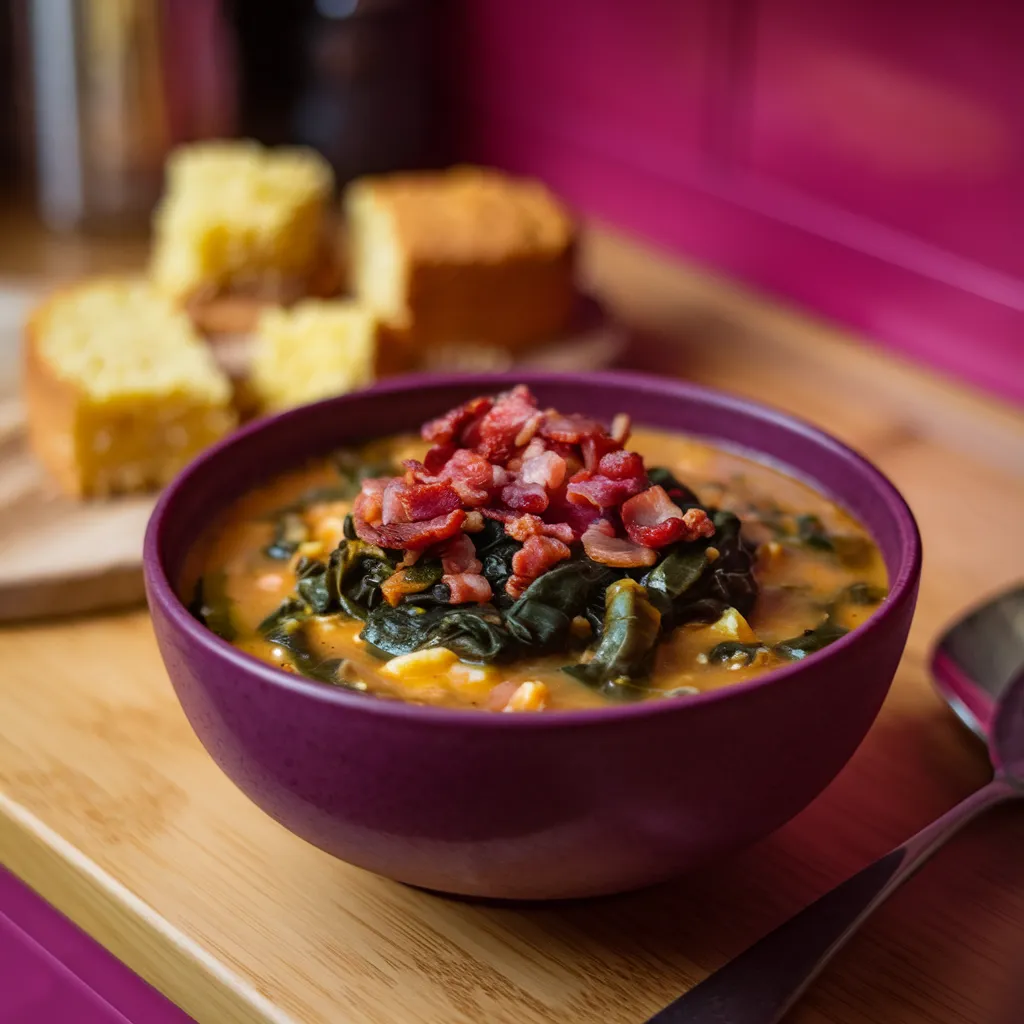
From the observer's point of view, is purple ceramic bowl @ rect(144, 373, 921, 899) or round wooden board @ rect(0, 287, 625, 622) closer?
purple ceramic bowl @ rect(144, 373, 921, 899)

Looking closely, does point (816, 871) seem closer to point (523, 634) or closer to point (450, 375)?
point (523, 634)

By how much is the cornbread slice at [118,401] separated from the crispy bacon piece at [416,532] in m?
0.99

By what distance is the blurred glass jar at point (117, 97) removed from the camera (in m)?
3.48

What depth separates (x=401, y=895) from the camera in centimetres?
165

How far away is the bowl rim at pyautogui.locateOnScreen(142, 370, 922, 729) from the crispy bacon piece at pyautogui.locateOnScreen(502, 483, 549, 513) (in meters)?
0.31

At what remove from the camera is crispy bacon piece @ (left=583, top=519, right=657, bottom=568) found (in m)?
1.57

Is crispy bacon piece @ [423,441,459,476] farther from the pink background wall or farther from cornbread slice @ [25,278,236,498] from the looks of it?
the pink background wall

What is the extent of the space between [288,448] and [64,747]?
1.62 ft

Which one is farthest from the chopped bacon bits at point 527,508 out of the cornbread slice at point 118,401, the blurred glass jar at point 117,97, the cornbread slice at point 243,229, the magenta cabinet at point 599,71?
the blurred glass jar at point 117,97

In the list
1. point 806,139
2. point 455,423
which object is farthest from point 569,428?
point 806,139

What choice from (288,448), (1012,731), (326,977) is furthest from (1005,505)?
(326,977)

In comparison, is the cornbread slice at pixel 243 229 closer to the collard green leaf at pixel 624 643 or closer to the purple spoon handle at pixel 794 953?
the collard green leaf at pixel 624 643

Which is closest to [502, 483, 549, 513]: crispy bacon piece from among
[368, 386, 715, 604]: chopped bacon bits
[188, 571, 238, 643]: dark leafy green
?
[368, 386, 715, 604]: chopped bacon bits

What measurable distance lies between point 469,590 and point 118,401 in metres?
1.12
